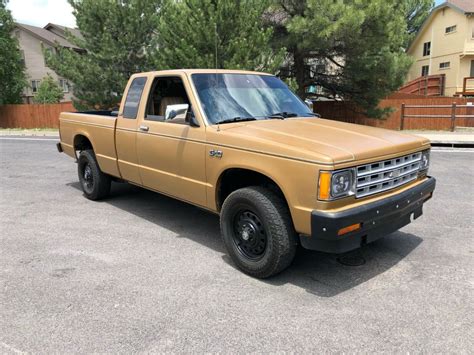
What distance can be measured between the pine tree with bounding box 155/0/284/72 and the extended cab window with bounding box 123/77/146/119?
8.95 metres

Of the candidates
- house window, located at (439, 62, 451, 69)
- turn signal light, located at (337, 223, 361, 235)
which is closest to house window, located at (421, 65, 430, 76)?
house window, located at (439, 62, 451, 69)

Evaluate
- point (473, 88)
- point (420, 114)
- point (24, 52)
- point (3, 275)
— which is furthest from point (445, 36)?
point (24, 52)

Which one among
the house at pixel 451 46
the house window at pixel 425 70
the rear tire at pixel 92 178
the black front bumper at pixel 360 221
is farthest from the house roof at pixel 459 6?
the black front bumper at pixel 360 221

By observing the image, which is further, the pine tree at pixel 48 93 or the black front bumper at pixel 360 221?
the pine tree at pixel 48 93

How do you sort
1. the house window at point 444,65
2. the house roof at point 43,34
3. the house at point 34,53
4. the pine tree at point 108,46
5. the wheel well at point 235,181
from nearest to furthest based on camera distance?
the wheel well at point 235,181, the pine tree at point 108,46, the house window at point 444,65, the house roof at point 43,34, the house at point 34,53

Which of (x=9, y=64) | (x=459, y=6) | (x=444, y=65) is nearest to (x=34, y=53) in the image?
(x=9, y=64)

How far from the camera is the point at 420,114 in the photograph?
20.9m

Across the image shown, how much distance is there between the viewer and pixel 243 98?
479 centimetres

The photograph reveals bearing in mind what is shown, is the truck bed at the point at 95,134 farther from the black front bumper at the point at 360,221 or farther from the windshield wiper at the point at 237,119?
the black front bumper at the point at 360,221

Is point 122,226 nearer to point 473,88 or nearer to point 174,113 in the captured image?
point 174,113

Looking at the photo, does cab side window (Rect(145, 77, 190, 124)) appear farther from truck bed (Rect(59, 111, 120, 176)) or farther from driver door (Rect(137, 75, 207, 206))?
truck bed (Rect(59, 111, 120, 176))

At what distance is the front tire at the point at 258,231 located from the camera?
3660mm

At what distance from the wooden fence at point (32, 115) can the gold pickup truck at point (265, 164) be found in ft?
78.3

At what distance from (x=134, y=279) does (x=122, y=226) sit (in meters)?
1.70
